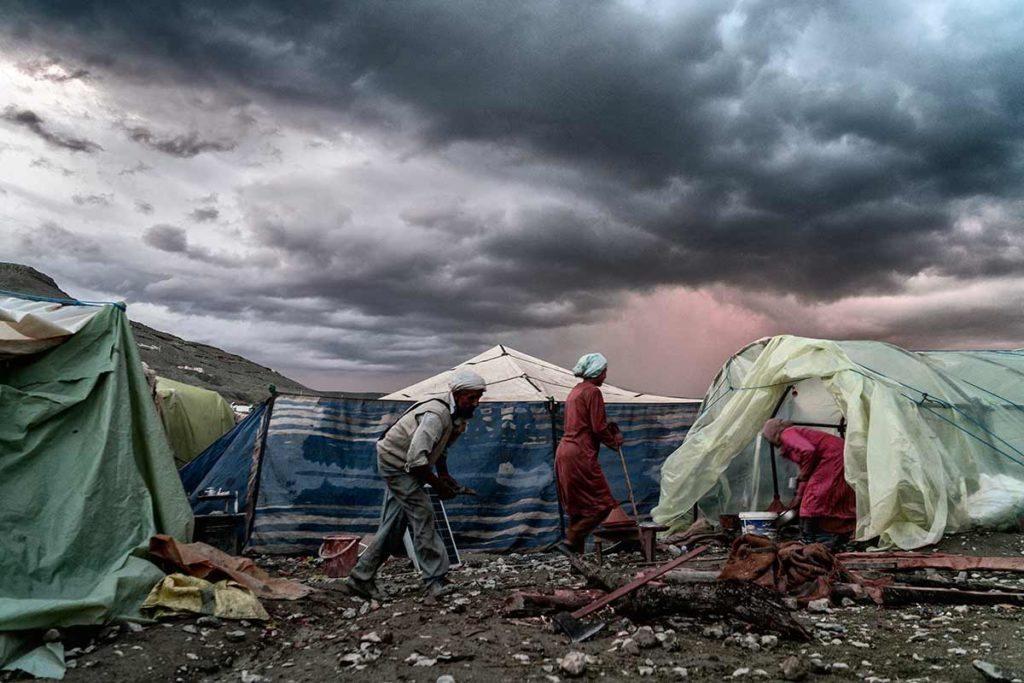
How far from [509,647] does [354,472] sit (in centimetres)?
497

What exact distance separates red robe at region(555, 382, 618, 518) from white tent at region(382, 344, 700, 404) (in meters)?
2.99

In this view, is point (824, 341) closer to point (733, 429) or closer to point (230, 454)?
point (733, 429)

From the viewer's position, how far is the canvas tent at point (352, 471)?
934 cm

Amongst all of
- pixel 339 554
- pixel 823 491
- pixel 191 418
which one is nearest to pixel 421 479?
pixel 339 554

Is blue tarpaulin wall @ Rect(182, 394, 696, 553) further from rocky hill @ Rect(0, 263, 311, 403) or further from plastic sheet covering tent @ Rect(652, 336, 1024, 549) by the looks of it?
rocky hill @ Rect(0, 263, 311, 403)

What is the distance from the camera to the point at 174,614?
5750mm

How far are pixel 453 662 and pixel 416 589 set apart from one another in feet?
8.07

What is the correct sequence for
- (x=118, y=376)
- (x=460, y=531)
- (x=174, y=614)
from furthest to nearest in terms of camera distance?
(x=460, y=531), (x=118, y=376), (x=174, y=614)

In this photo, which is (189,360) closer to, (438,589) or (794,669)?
(438,589)

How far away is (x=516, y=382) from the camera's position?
1228cm

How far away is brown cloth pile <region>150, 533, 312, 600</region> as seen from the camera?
634 centimetres

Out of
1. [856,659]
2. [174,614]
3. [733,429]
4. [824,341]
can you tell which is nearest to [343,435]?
[174,614]

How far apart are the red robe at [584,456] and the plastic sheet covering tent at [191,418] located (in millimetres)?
9298

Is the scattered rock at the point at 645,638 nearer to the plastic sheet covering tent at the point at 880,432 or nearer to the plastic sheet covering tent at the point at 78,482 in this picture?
the plastic sheet covering tent at the point at 78,482
